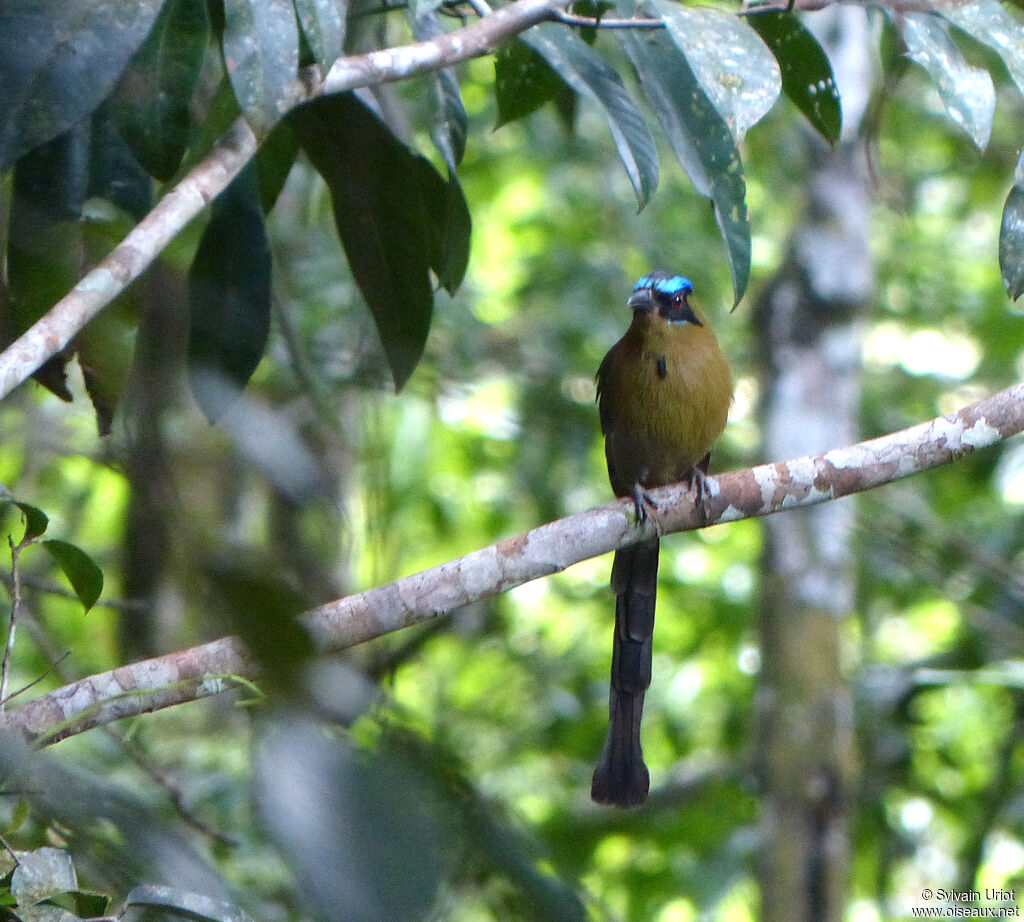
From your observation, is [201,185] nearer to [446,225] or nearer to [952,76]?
[446,225]

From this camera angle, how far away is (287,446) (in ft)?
4.22

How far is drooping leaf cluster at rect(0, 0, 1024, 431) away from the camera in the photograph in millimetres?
1772

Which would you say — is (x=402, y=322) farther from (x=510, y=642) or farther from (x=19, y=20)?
(x=510, y=642)

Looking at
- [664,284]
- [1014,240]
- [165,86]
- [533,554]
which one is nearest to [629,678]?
[533,554]

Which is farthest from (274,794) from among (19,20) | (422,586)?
(19,20)

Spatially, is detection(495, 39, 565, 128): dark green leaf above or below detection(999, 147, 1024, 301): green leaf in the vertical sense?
above

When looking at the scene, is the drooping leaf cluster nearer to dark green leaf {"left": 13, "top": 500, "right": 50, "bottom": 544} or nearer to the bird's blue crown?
dark green leaf {"left": 13, "top": 500, "right": 50, "bottom": 544}

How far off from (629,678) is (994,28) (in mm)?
1606

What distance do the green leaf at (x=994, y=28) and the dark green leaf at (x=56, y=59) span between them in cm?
136

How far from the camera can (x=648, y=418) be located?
10.1ft

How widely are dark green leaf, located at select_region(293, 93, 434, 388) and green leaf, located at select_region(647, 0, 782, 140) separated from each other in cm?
69

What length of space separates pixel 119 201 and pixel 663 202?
3601mm

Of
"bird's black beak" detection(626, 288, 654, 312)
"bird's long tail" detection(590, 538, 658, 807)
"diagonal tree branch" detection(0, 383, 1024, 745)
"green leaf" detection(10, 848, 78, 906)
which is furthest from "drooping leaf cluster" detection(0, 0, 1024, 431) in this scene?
"bird's long tail" detection(590, 538, 658, 807)

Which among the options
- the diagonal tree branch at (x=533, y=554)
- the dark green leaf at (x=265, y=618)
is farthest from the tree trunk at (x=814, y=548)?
the dark green leaf at (x=265, y=618)
